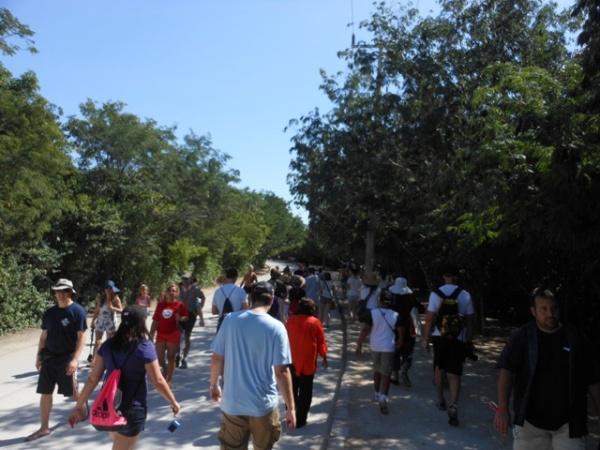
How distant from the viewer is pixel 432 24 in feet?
41.9

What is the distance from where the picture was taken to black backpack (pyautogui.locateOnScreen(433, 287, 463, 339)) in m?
6.97

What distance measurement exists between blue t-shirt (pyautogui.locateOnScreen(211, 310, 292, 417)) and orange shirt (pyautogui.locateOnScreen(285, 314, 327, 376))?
224 centimetres

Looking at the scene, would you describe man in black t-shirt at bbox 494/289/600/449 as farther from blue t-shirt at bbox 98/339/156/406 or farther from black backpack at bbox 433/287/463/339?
black backpack at bbox 433/287/463/339

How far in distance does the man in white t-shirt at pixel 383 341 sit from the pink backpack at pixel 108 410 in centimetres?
387

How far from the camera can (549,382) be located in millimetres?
3934

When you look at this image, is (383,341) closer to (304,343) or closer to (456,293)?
(456,293)

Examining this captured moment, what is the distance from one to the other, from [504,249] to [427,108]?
3.53m

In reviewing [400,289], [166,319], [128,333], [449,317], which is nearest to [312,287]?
[400,289]

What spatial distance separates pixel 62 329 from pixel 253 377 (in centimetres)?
282

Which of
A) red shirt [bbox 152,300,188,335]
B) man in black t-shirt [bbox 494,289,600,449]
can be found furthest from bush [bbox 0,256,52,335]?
man in black t-shirt [bbox 494,289,600,449]

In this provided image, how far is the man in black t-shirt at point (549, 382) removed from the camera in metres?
3.89

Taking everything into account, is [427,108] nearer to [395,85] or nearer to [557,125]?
[395,85]

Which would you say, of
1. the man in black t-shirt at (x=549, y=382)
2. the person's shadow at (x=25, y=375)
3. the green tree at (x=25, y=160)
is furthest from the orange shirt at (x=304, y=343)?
the green tree at (x=25, y=160)

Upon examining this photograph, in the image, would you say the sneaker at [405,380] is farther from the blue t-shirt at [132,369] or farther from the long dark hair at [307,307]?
the blue t-shirt at [132,369]
